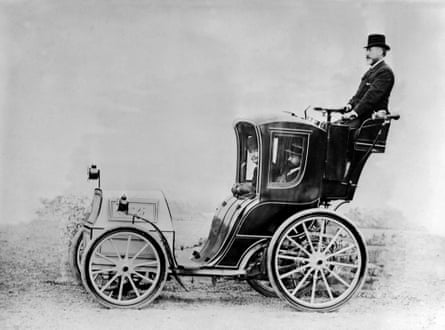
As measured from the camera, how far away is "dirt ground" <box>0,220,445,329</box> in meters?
4.30

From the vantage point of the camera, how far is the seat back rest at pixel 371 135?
437 centimetres

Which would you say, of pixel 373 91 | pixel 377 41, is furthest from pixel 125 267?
pixel 377 41

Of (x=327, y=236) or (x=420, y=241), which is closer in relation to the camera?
(x=327, y=236)

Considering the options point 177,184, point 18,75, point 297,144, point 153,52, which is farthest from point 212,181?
point 18,75

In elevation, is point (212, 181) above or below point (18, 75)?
below

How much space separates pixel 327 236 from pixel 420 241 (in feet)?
2.14

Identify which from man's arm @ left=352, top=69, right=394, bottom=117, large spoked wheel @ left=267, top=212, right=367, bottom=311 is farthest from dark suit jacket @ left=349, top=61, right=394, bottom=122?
large spoked wheel @ left=267, top=212, right=367, bottom=311

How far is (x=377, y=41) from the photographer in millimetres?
4461

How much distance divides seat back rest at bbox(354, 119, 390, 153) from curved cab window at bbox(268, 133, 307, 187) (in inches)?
12.5

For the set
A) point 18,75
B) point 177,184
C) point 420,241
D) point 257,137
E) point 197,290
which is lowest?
point 197,290

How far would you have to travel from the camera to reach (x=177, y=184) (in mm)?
4430

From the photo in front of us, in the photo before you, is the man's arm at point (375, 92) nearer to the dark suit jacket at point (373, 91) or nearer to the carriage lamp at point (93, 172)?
the dark suit jacket at point (373, 91)

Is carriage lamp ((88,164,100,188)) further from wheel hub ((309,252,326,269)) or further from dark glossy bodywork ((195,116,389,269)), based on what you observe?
wheel hub ((309,252,326,269))

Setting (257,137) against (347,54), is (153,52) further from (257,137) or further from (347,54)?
(347,54)
